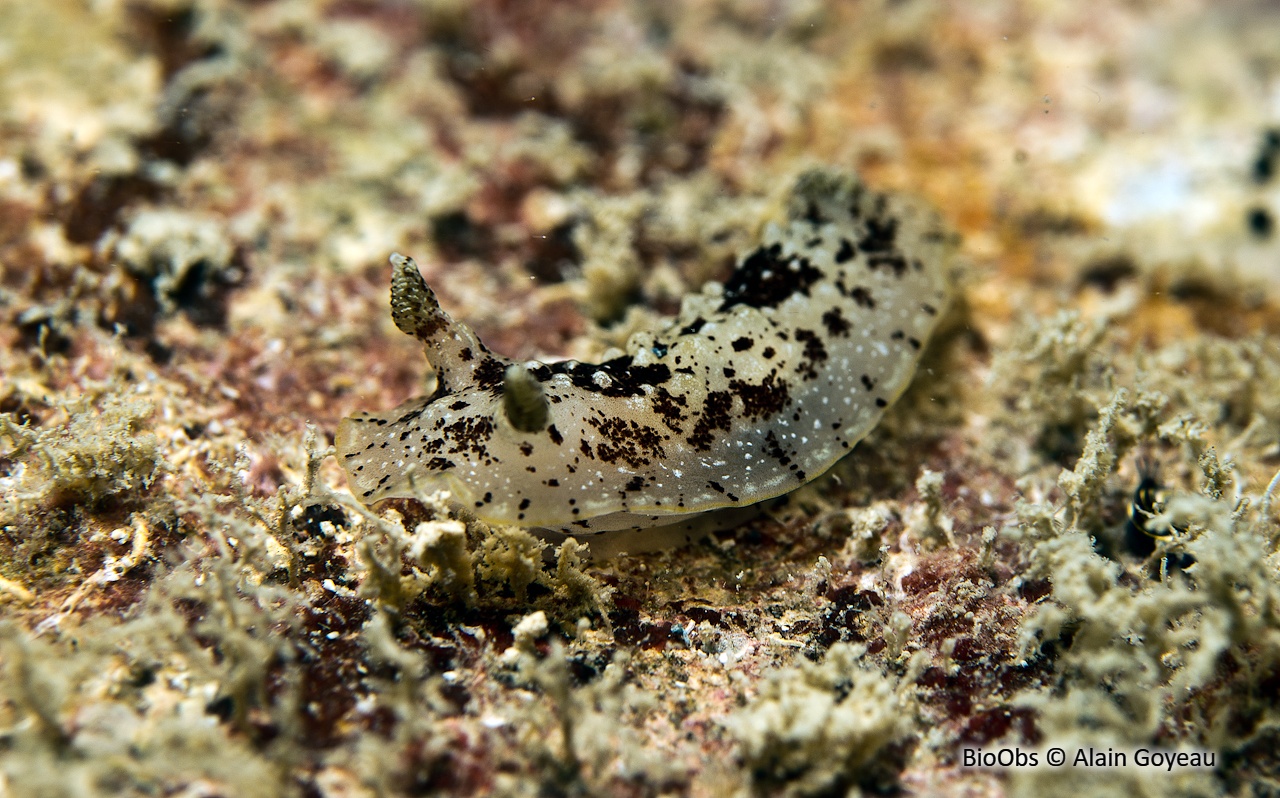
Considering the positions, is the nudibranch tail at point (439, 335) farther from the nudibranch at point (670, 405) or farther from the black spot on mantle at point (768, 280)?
the black spot on mantle at point (768, 280)

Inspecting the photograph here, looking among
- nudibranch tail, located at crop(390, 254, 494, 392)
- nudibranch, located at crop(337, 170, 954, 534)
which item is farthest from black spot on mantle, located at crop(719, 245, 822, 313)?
nudibranch tail, located at crop(390, 254, 494, 392)

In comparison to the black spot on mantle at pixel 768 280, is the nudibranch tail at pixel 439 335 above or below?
below

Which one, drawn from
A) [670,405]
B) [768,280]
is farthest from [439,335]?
[768,280]

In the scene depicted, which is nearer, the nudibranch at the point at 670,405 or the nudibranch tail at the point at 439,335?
the nudibranch at the point at 670,405

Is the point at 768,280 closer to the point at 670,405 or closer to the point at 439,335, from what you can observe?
the point at 670,405

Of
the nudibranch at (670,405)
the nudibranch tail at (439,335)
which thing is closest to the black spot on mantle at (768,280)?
the nudibranch at (670,405)

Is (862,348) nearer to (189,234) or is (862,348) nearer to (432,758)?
(432,758)

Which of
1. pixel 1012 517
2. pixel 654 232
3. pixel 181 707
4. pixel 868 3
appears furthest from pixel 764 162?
pixel 181 707

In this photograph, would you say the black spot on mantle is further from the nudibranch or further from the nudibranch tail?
the nudibranch tail
